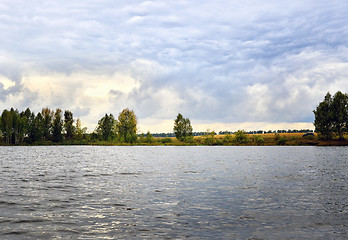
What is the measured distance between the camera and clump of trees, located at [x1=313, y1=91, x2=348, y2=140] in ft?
553

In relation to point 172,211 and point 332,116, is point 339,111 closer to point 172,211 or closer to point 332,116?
point 332,116

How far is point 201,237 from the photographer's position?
14.0 meters

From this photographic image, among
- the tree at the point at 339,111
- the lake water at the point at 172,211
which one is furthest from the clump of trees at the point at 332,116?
the lake water at the point at 172,211

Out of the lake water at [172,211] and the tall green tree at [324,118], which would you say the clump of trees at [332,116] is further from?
the lake water at [172,211]

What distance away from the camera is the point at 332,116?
167 meters

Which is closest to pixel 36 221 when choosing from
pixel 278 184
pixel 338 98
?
pixel 278 184

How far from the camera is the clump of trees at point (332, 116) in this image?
Answer: 169 metres

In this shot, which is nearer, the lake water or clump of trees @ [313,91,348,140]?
the lake water

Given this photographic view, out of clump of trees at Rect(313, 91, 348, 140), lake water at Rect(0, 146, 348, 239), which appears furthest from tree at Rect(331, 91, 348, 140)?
lake water at Rect(0, 146, 348, 239)

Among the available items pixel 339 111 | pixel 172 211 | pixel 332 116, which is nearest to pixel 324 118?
pixel 332 116

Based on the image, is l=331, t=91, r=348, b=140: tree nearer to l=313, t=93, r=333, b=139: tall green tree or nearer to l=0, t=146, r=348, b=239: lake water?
l=313, t=93, r=333, b=139: tall green tree

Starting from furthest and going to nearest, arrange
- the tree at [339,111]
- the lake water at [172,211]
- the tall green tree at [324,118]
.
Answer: the tall green tree at [324,118], the tree at [339,111], the lake water at [172,211]

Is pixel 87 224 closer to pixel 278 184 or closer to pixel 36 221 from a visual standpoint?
pixel 36 221

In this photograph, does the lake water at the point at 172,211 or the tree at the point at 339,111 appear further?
the tree at the point at 339,111
